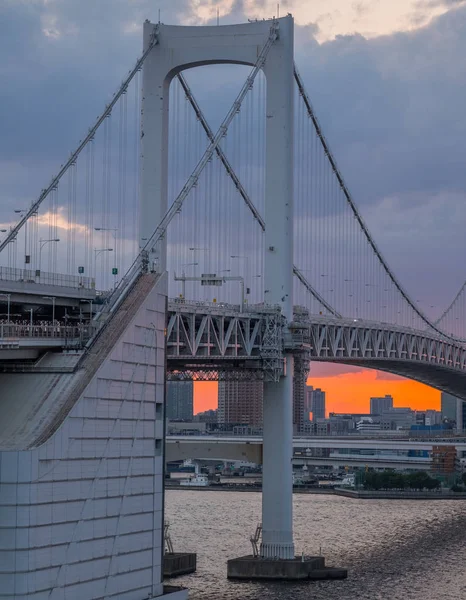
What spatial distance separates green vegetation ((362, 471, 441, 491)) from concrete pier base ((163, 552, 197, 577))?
6092 cm

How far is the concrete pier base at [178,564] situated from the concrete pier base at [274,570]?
192 cm

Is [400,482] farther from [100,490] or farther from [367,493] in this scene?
[100,490]

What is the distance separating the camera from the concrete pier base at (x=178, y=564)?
5266cm

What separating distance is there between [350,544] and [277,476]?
1421cm

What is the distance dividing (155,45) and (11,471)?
72.8 ft

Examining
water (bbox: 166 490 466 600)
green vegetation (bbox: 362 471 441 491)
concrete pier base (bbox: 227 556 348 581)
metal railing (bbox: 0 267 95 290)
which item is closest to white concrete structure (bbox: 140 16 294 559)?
concrete pier base (bbox: 227 556 348 581)

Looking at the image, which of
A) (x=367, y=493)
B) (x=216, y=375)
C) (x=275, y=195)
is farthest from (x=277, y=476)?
(x=367, y=493)

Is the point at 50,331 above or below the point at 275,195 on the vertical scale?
below

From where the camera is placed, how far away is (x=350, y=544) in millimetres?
65688

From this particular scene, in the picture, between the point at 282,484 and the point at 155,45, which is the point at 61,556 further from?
the point at 155,45

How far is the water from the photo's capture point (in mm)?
50719

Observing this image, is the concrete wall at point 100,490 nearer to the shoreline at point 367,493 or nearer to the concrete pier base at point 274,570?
the concrete pier base at point 274,570

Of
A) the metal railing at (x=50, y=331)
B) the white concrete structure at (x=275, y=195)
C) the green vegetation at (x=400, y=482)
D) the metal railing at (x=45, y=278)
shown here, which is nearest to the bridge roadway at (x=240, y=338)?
the white concrete structure at (x=275, y=195)

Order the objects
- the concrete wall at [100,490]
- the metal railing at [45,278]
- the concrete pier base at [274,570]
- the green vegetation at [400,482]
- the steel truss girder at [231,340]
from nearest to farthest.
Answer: the concrete wall at [100,490], the metal railing at [45,278], the steel truss girder at [231,340], the concrete pier base at [274,570], the green vegetation at [400,482]
